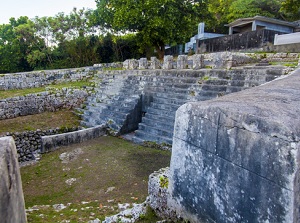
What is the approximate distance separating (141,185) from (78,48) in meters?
15.5

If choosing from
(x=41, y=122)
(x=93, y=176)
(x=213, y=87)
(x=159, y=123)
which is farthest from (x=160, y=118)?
(x=41, y=122)

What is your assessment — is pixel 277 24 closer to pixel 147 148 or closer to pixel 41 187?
pixel 147 148

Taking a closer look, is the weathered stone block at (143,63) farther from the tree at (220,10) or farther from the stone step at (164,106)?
the tree at (220,10)

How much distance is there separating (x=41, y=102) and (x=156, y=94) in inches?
190

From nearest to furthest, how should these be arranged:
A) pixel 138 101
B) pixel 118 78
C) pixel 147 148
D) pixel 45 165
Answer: pixel 45 165
pixel 147 148
pixel 138 101
pixel 118 78

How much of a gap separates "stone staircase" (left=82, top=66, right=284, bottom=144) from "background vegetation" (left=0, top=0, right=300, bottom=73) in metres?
5.40

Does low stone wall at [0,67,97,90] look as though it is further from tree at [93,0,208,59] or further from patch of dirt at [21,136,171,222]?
patch of dirt at [21,136,171,222]

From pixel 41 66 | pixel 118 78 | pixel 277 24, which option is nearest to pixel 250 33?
pixel 277 24

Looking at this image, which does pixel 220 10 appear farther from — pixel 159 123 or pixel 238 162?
pixel 238 162

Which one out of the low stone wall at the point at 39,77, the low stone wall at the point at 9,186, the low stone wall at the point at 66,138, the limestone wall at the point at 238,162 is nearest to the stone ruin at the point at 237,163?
the limestone wall at the point at 238,162

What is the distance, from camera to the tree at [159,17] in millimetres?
13422

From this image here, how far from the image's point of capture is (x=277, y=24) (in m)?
17.2

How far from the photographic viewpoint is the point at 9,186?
1.95 m

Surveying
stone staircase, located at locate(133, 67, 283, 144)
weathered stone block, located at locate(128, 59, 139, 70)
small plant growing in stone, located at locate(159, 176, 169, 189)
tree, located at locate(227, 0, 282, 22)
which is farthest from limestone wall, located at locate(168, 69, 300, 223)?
tree, located at locate(227, 0, 282, 22)
